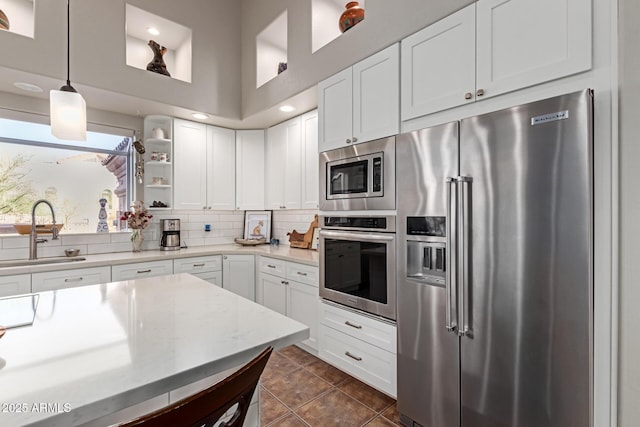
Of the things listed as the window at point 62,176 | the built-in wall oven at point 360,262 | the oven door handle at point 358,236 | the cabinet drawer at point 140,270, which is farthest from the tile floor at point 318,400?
the window at point 62,176

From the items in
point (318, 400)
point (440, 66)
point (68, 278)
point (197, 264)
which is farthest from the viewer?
point (197, 264)

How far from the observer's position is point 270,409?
200cm

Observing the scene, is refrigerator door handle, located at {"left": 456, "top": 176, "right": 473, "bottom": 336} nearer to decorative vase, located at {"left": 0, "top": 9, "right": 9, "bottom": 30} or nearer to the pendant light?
the pendant light

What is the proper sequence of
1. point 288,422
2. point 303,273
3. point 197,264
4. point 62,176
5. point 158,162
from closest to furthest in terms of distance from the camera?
1. point 288,422
2. point 303,273
3. point 62,176
4. point 197,264
5. point 158,162

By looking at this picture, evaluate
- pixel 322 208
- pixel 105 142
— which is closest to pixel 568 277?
pixel 322 208

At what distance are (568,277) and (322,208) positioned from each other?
1.63m

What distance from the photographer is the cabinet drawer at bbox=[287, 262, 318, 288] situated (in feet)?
8.72

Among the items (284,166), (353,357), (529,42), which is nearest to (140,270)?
(284,166)

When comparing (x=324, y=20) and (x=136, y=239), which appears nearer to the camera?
(x=324, y=20)

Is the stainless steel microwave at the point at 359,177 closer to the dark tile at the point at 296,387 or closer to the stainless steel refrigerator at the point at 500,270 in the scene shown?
the stainless steel refrigerator at the point at 500,270

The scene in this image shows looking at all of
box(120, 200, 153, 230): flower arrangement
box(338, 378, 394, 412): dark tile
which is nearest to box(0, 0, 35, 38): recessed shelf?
box(120, 200, 153, 230): flower arrangement

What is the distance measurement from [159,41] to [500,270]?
4.19 meters

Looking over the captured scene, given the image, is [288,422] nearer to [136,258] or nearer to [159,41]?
[136,258]

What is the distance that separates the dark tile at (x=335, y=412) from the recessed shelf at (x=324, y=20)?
2.83 metres
